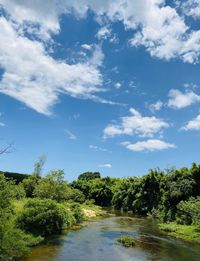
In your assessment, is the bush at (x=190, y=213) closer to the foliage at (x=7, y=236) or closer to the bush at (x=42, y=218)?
the bush at (x=42, y=218)

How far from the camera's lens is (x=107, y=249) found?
1491 inches

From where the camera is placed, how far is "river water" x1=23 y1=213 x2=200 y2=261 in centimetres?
3350

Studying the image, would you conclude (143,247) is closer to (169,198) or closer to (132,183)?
(169,198)

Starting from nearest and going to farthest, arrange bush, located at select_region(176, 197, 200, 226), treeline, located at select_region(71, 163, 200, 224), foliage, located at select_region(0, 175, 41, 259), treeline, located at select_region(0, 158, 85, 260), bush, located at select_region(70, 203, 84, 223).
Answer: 1. foliage, located at select_region(0, 175, 41, 259)
2. treeline, located at select_region(0, 158, 85, 260)
3. bush, located at select_region(176, 197, 200, 226)
4. bush, located at select_region(70, 203, 84, 223)
5. treeline, located at select_region(71, 163, 200, 224)

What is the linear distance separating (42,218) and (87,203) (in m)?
64.2

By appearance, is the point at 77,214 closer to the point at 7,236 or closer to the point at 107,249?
the point at 107,249

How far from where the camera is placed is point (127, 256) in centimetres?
3497

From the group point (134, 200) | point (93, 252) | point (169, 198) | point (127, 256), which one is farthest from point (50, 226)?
point (134, 200)

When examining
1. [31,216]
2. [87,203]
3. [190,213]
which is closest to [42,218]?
[31,216]

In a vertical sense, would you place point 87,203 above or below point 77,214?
above

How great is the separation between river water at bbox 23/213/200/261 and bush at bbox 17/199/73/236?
1773 millimetres

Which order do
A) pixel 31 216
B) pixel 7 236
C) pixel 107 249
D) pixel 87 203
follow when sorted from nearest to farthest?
pixel 7 236 → pixel 107 249 → pixel 31 216 → pixel 87 203

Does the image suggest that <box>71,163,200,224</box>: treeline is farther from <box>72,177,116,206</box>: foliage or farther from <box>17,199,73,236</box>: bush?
<box>17,199,73,236</box>: bush

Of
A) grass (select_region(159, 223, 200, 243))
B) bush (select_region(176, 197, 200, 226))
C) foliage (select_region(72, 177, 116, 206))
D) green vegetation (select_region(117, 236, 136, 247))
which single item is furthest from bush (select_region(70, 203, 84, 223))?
foliage (select_region(72, 177, 116, 206))
